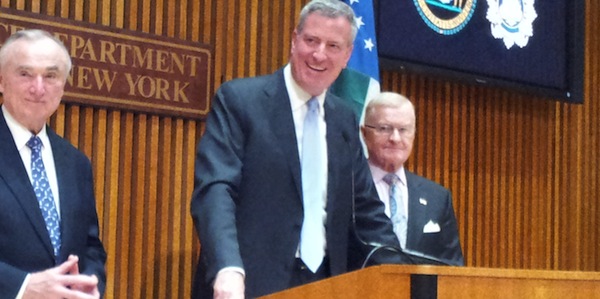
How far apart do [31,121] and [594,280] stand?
1639 millimetres

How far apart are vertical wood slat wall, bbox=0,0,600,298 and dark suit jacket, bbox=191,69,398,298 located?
138 centimetres

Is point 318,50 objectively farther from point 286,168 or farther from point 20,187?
point 20,187

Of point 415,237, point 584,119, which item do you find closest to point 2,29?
point 415,237

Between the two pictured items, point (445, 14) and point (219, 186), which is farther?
point (445, 14)

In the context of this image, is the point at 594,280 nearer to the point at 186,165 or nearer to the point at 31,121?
the point at 31,121

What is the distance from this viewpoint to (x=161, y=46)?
429 cm

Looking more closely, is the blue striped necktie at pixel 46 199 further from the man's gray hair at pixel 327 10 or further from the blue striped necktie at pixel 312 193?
the man's gray hair at pixel 327 10

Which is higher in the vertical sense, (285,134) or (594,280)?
(285,134)

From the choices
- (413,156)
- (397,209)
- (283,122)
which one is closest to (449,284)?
(283,122)

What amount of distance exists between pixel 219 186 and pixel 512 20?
10.8ft

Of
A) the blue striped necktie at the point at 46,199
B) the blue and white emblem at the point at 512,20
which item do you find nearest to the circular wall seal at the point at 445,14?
the blue and white emblem at the point at 512,20

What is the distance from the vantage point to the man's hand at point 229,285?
2381mm

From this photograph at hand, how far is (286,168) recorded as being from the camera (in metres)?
2.83

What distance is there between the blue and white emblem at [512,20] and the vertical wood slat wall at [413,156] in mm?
348
